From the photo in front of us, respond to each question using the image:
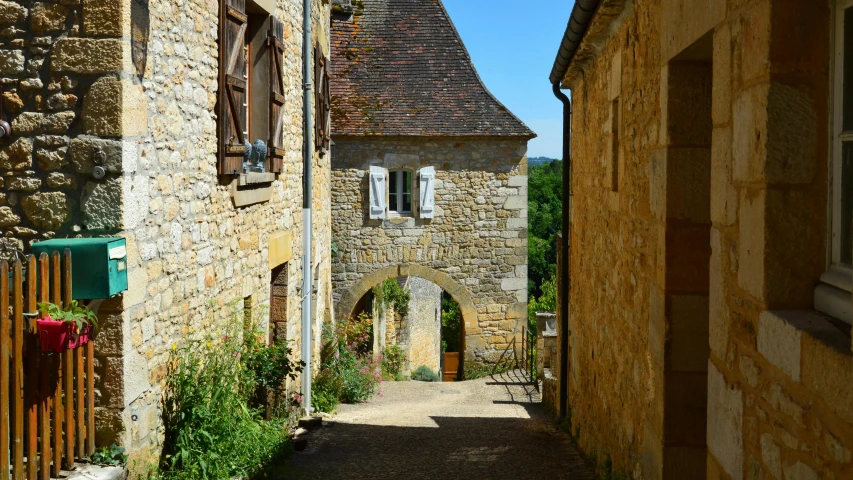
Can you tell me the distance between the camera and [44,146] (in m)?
4.54

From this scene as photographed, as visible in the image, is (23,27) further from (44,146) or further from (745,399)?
(745,399)

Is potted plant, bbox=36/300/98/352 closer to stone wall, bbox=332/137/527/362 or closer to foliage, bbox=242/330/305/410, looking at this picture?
foliage, bbox=242/330/305/410

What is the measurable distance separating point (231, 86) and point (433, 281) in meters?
11.3

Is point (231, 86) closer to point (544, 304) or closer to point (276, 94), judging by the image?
point (276, 94)

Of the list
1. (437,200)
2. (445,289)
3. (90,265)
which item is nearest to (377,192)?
(437,200)

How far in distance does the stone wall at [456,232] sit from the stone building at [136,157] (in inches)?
410

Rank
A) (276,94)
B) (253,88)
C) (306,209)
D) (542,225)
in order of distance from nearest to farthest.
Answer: (253,88)
(276,94)
(306,209)
(542,225)

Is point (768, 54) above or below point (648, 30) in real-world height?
below

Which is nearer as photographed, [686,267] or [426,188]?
[686,267]

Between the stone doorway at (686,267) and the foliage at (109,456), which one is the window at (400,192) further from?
the stone doorway at (686,267)

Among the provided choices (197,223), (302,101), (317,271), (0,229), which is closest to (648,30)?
(197,223)

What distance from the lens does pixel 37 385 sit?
4.04 meters

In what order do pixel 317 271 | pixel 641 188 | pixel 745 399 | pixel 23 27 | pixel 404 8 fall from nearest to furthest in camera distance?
1. pixel 745 399
2. pixel 23 27
3. pixel 641 188
4. pixel 317 271
5. pixel 404 8

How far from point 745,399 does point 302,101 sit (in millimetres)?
7907
